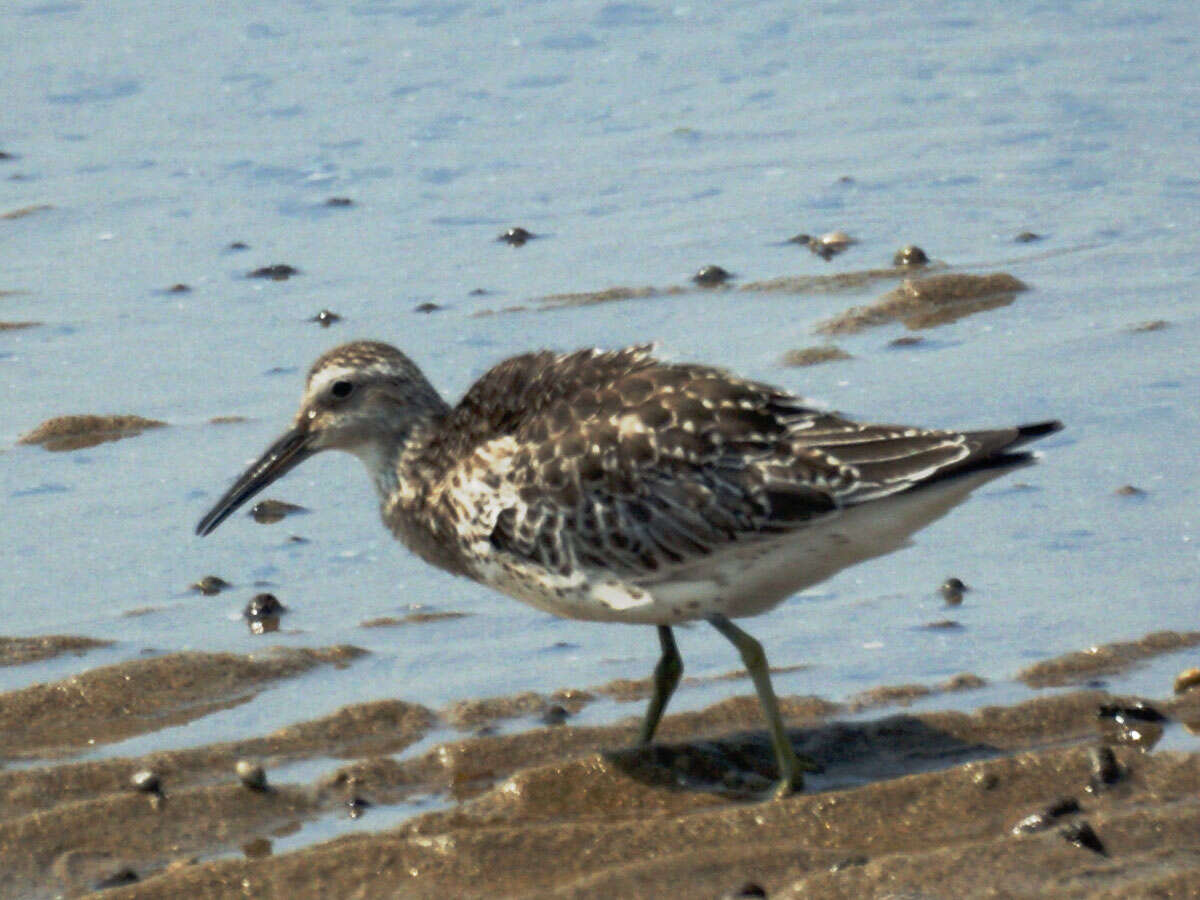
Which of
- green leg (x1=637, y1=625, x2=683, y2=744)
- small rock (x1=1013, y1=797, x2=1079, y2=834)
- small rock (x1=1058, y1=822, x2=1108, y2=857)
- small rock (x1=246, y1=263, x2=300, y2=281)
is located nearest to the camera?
small rock (x1=1058, y1=822, x2=1108, y2=857)

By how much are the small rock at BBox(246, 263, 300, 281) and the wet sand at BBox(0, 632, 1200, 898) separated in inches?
175

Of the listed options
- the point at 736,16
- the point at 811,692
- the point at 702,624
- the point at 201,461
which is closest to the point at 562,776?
the point at 811,692

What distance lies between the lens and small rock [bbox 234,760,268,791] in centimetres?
783

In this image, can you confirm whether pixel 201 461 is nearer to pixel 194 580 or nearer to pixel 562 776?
pixel 194 580

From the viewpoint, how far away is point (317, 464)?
1127 cm

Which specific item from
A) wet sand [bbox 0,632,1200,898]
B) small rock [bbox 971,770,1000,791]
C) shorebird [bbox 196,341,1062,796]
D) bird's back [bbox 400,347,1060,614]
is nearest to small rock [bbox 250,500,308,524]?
wet sand [bbox 0,632,1200,898]

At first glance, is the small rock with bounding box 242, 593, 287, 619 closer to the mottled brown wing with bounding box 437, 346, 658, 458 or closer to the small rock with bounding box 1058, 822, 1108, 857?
the mottled brown wing with bounding box 437, 346, 658, 458

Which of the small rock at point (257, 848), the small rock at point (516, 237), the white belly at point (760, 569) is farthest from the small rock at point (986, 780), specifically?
the small rock at point (516, 237)

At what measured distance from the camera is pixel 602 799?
25.6ft

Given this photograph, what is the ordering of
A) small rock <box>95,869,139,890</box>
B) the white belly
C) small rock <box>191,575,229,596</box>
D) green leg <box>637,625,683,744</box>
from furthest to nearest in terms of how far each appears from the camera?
small rock <box>191,575,229,596</box>
green leg <box>637,625,683,744</box>
the white belly
small rock <box>95,869,139,890</box>

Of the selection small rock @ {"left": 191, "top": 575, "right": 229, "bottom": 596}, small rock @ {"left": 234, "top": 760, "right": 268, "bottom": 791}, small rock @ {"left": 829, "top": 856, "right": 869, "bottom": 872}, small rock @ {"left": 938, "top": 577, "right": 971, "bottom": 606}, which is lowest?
small rock @ {"left": 191, "top": 575, "right": 229, "bottom": 596}

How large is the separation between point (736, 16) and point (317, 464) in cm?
734

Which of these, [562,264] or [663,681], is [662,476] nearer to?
[663,681]

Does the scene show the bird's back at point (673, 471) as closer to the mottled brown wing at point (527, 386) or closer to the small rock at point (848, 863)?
the mottled brown wing at point (527, 386)
